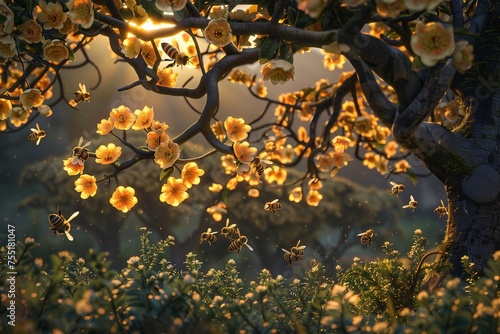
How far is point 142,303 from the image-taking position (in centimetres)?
186

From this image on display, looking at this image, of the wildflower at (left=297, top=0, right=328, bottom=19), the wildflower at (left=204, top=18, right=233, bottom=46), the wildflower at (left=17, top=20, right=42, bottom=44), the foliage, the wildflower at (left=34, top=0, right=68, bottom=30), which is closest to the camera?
the foliage

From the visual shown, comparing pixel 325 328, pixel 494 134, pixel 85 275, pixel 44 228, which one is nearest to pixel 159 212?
pixel 44 228

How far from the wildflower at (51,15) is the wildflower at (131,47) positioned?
0.39 metres

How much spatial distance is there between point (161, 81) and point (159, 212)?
794 cm

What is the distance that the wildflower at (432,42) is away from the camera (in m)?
2.17

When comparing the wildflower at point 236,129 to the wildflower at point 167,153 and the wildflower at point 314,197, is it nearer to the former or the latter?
the wildflower at point 167,153

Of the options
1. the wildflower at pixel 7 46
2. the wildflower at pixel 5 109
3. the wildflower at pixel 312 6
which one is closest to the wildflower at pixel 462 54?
the wildflower at pixel 312 6

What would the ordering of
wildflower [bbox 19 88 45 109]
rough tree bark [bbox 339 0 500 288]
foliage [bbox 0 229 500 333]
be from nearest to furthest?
foliage [bbox 0 229 500 333] → wildflower [bbox 19 88 45 109] → rough tree bark [bbox 339 0 500 288]

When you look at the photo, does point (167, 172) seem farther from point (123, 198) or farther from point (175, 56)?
point (175, 56)

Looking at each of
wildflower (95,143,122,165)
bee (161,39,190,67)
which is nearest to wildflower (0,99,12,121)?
wildflower (95,143,122,165)

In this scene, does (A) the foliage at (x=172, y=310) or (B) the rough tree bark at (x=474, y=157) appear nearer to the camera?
(A) the foliage at (x=172, y=310)

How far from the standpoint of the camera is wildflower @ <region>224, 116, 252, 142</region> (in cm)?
322

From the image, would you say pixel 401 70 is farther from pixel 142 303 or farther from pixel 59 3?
pixel 59 3

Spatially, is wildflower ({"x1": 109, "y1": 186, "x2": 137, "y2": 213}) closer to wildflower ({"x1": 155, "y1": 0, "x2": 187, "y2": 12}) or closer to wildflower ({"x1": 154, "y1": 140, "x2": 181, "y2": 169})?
wildflower ({"x1": 154, "y1": 140, "x2": 181, "y2": 169})
